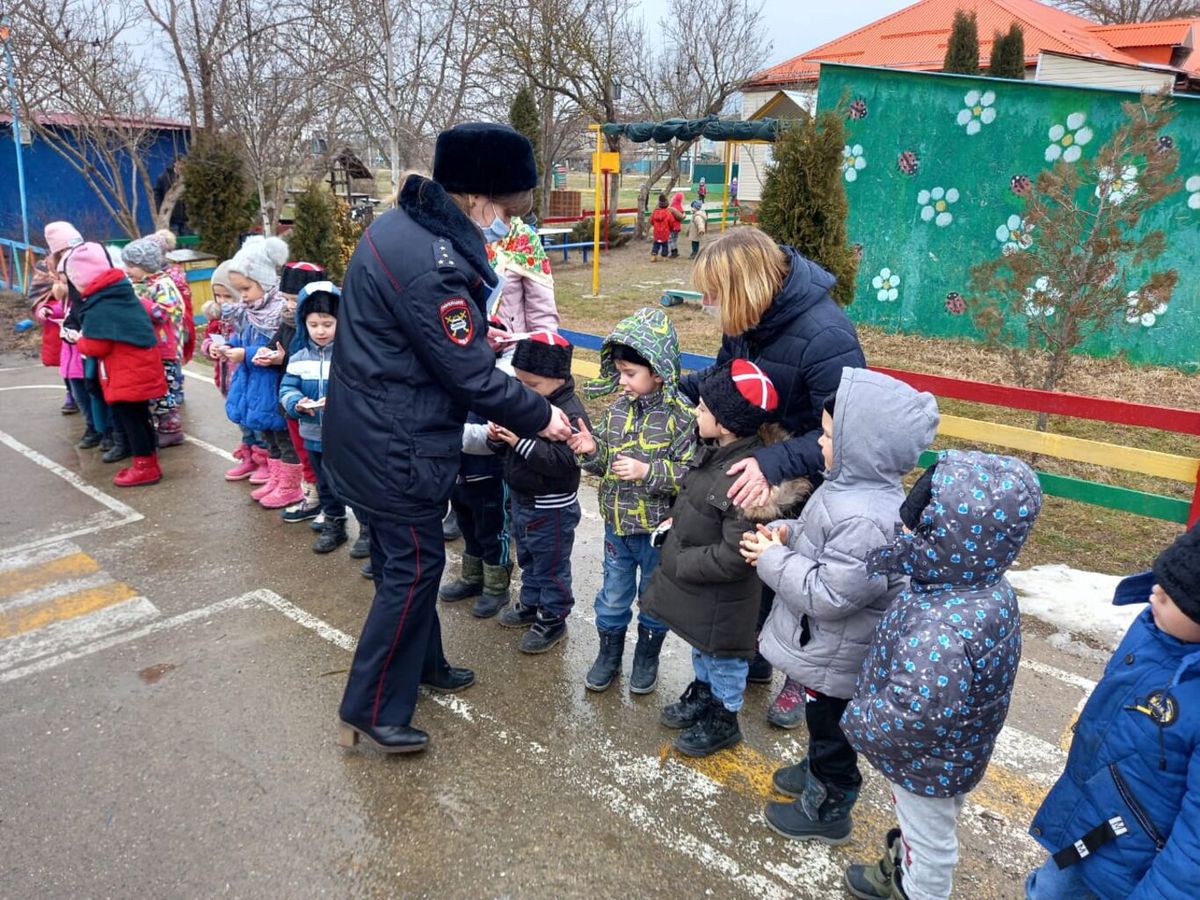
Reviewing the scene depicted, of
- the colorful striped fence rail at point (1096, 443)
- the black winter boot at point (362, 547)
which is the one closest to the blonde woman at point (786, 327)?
the colorful striped fence rail at point (1096, 443)

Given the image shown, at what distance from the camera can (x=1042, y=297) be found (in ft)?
23.0

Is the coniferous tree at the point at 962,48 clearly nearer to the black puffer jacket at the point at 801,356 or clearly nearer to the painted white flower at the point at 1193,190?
the painted white flower at the point at 1193,190

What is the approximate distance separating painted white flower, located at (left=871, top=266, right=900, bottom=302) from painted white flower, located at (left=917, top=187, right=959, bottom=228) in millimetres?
751

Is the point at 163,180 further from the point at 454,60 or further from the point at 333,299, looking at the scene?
the point at 333,299

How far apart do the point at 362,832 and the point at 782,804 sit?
4.72ft

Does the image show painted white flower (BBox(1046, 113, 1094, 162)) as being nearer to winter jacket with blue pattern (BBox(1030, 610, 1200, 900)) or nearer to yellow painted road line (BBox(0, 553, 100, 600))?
winter jacket with blue pattern (BBox(1030, 610, 1200, 900))

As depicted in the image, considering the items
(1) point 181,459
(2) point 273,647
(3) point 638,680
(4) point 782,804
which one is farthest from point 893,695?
(1) point 181,459

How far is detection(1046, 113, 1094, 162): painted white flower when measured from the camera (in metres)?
8.91

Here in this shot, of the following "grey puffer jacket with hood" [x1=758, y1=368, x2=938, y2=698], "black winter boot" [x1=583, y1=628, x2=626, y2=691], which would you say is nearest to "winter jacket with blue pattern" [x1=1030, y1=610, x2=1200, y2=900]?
"grey puffer jacket with hood" [x1=758, y1=368, x2=938, y2=698]

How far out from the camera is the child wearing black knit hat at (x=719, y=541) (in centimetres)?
275

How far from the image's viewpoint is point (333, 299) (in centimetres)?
461

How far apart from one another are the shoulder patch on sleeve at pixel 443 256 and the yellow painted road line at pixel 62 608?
120 inches

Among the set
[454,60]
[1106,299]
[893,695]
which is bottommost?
[893,695]

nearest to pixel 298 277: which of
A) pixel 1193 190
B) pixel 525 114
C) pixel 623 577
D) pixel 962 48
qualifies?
pixel 623 577
